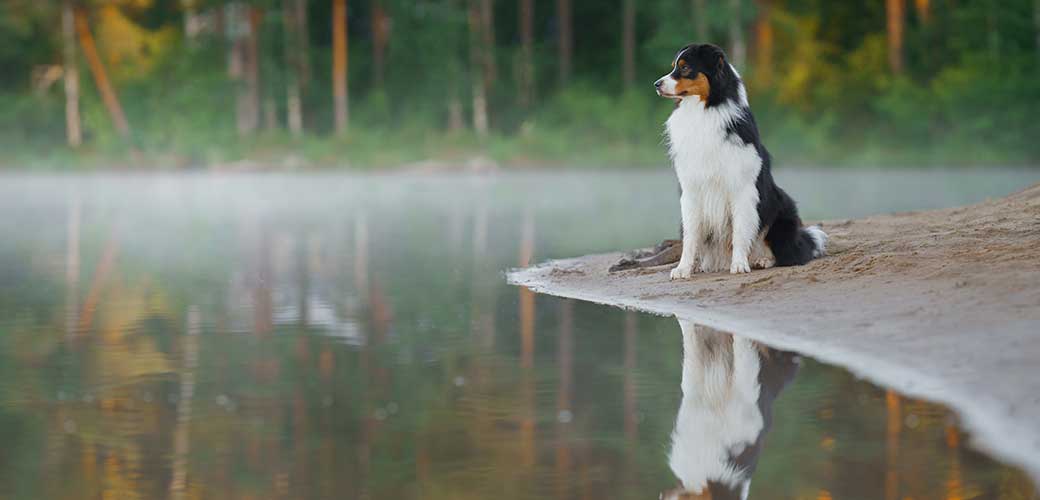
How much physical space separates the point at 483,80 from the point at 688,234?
141 ft

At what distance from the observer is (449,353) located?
8320mm

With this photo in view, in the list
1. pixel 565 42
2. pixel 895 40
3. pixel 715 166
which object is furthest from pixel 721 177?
pixel 565 42

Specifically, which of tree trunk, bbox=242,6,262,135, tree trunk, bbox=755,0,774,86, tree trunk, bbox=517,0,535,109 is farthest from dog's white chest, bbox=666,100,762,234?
tree trunk, bbox=242,6,262,135

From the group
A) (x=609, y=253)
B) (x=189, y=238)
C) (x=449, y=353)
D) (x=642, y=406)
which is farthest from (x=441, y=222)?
(x=642, y=406)

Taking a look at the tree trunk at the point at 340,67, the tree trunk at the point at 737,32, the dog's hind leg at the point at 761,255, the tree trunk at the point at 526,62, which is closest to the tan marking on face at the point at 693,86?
the dog's hind leg at the point at 761,255

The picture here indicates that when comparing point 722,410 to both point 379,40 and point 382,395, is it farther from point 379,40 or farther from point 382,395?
point 379,40

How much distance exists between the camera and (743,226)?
1059 cm

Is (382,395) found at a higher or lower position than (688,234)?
lower

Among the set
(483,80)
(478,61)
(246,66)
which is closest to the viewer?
(478,61)

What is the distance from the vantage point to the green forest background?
48.5 metres

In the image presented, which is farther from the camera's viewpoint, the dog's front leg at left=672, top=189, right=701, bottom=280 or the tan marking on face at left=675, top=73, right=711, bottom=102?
the dog's front leg at left=672, top=189, right=701, bottom=280

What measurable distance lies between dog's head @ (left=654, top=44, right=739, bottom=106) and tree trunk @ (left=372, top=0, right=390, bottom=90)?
44.5 meters

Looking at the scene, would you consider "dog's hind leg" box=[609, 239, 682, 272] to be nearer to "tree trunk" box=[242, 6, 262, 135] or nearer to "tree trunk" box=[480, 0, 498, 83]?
"tree trunk" box=[480, 0, 498, 83]

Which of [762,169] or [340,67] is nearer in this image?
[762,169]
